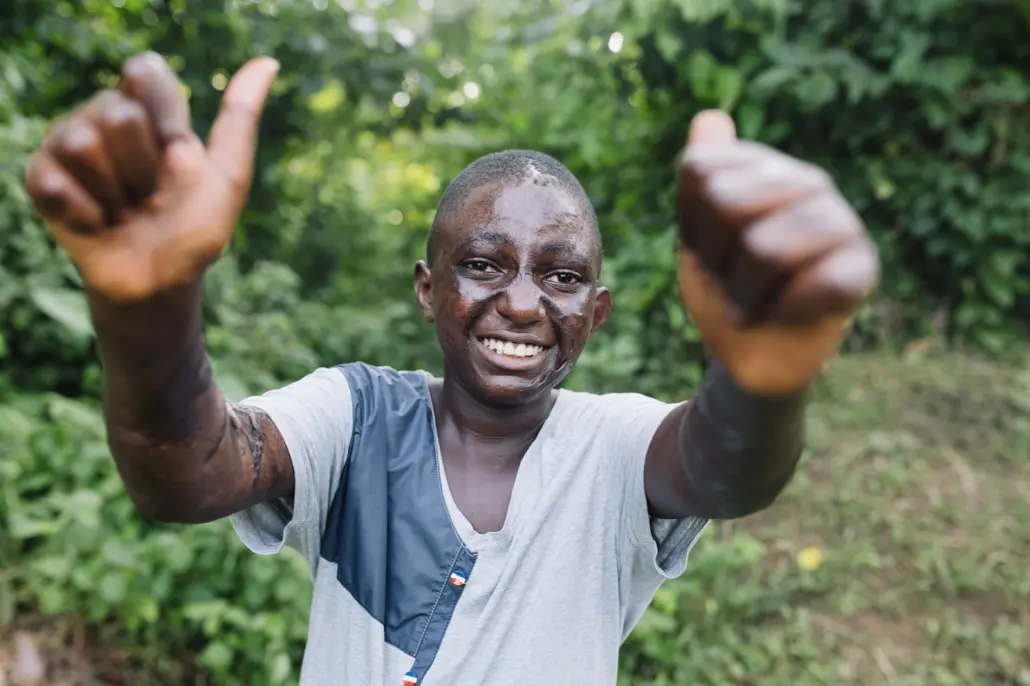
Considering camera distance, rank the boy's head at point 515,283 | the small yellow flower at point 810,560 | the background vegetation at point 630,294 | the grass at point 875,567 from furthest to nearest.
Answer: the small yellow flower at point 810,560 → the grass at point 875,567 → the background vegetation at point 630,294 → the boy's head at point 515,283

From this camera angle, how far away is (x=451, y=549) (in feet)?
4.48

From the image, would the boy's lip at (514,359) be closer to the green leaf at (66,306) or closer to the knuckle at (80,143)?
the knuckle at (80,143)

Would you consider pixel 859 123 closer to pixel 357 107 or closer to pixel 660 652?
pixel 357 107

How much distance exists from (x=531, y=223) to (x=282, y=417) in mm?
515

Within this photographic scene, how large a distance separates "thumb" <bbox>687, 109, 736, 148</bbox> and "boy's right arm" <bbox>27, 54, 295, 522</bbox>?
0.49 m

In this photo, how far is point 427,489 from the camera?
4.64ft

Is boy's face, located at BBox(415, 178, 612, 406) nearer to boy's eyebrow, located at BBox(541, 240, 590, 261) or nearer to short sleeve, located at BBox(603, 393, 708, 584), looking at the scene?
boy's eyebrow, located at BBox(541, 240, 590, 261)

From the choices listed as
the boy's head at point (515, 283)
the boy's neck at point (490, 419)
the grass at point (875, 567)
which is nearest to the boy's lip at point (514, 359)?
the boy's head at point (515, 283)

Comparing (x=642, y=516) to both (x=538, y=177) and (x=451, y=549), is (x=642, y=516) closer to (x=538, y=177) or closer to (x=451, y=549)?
(x=451, y=549)

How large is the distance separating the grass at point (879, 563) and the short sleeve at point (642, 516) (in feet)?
4.43

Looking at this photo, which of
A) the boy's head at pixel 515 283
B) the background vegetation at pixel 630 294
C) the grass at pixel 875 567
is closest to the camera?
the boy's head at pixel 515 283

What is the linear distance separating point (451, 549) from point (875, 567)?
7.70 feet

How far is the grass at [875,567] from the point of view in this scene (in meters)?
2.75

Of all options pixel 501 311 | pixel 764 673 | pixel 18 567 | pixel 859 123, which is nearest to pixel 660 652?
pixel 764 673
